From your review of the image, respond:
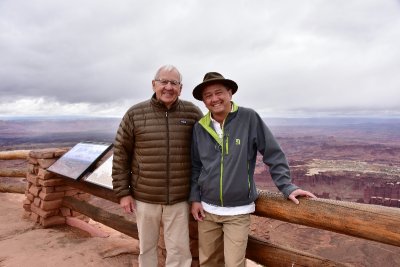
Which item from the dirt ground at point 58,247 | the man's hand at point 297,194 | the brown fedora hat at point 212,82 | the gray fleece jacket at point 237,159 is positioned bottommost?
the dirt ground at point 58,247

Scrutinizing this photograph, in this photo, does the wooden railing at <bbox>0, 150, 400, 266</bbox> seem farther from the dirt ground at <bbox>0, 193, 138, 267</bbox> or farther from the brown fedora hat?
the dirt ground at <bbox>0, 193, 138, 267</bbox>

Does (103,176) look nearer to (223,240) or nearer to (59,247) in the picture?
(59,247)

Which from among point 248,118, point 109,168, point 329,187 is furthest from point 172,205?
point 329,187

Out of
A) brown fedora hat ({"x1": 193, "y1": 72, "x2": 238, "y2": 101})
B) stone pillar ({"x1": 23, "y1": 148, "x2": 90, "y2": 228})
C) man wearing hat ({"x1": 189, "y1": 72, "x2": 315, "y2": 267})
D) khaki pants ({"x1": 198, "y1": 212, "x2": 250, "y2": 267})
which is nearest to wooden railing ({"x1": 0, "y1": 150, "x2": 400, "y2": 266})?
man wearing hat ({"x1": 189, "y1": 72, "x2": 315, "y2": 267})

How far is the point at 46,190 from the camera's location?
15.9 feet

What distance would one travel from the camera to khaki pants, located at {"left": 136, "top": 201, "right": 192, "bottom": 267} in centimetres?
274

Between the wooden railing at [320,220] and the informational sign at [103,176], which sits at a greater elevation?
the informational sign at [103,176]

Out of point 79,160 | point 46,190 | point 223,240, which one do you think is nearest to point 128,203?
point 223,240

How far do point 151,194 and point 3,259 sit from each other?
248 centimetres

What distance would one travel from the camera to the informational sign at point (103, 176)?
3.52m

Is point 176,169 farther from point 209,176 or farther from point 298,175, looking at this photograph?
point 298,175

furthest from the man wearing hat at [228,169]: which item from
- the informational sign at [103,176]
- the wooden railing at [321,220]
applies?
the informational sign at [103,176]

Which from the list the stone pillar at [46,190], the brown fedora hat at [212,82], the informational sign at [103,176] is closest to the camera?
the brown fedora hat at [212,82]

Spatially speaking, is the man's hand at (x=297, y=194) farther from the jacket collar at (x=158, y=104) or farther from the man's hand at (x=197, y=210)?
the jacket collar at (x=158, y=104)
